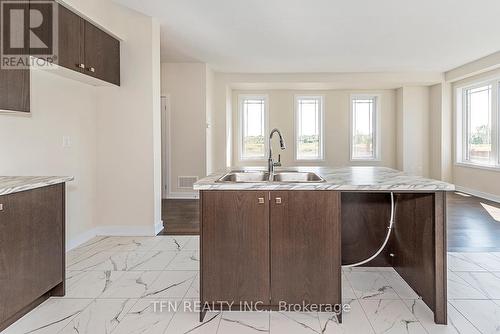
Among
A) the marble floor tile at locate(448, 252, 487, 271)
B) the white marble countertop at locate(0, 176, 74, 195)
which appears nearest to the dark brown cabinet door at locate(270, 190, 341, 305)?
the white marble countertop at locate(0, 176, 74, 195)

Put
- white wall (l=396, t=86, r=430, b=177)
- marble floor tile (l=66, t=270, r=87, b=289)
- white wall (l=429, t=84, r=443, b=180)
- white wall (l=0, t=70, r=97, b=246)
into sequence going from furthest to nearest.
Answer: white wall (l=396, t=86, r=430, b=177) → white wall (l=429, t=84, r=443, b=180) → white wall (l=0, t=70, r=97, b=246) → marble floor tile (l=66, t=270, r=87, b=289)

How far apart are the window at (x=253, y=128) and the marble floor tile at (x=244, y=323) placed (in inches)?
242

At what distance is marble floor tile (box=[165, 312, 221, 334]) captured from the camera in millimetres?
1906

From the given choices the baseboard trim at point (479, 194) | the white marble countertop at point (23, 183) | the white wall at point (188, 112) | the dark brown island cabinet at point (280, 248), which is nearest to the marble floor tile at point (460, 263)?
the dark brown island cabinet at point (280, 248)

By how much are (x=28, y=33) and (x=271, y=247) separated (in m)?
2.35

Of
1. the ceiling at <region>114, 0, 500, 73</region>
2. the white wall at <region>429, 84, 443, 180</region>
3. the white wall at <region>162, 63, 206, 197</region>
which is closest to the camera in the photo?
the ceiling at <region>114, 0, 500, 73</region>

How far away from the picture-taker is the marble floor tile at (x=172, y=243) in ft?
11.2

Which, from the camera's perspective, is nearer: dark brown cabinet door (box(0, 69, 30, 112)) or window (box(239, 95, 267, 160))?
dark brown cabinet door (box(0, 69, 30, 112))

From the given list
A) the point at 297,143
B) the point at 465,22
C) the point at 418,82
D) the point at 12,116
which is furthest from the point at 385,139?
the point at 12,116

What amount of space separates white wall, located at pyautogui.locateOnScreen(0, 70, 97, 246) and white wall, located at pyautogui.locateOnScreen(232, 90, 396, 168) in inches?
179

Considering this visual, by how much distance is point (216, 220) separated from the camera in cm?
196

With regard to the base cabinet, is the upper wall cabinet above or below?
above

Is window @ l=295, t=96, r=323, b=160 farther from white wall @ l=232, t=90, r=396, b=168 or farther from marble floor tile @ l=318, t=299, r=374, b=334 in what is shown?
marble floor tile @ l=318, t=299, r=374, b=334

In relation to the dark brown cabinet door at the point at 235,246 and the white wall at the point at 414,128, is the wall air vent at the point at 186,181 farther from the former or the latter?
the white wall at the point at 414,128
